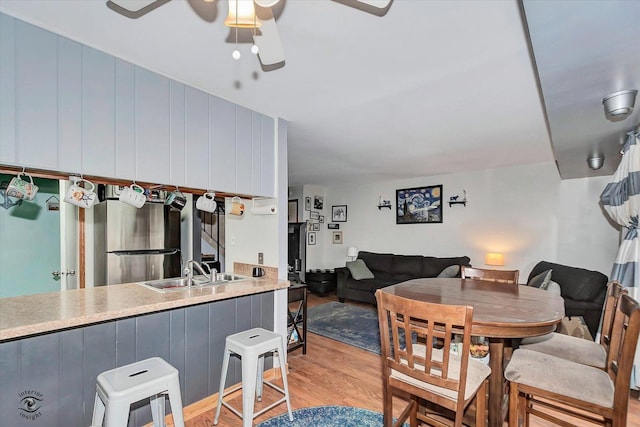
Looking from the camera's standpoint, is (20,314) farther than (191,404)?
No

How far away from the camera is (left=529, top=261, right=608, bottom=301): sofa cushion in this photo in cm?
315

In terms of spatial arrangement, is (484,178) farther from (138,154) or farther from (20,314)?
(20,314)

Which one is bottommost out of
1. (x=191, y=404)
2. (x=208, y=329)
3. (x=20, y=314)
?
(x=191, y=404)

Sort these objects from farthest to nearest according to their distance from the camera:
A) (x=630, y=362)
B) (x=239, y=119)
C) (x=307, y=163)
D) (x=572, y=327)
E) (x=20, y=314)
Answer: (x=307, y=163) < (x=572, y=327) < (x=239, y=119) < (x=20, y=314) < (x=630, y=362)

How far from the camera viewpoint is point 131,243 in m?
3.33

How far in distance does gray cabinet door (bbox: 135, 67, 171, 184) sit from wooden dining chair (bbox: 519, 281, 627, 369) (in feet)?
9.04

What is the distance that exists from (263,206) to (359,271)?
3373 mm

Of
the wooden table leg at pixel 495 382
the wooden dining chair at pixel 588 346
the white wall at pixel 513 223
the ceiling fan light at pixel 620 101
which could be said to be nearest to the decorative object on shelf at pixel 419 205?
the white wall at pixel 513 223

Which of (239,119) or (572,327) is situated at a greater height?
(239,119)

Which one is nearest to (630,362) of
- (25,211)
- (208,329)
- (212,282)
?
(208,329)

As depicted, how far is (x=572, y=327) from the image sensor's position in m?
3.04

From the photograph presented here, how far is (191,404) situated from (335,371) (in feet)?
4.33

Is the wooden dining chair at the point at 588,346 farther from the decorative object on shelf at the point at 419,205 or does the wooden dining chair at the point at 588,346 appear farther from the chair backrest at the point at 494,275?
the decorative object on shelf at the point at 419,205

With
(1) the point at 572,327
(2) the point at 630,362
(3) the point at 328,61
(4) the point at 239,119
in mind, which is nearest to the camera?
(2) the point at 630,362
